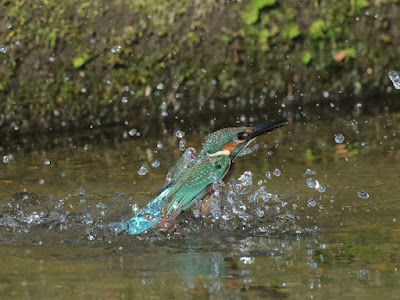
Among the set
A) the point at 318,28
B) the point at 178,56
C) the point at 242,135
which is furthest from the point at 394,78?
the point at 242,135

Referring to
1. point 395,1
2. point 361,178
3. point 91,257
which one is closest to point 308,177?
point 361,178

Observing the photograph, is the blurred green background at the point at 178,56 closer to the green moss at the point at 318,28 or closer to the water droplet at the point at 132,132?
the green moss at the point at 318,28

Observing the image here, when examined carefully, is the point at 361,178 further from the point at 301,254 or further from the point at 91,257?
the point at 91,257

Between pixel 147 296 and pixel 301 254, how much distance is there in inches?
37.8

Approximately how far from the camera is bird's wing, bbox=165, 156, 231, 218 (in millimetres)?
4773

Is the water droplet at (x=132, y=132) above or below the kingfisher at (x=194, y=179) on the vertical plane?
above

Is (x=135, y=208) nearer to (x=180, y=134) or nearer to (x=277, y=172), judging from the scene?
(x=277, y=172)

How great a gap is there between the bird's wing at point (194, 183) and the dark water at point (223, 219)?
0.42ft


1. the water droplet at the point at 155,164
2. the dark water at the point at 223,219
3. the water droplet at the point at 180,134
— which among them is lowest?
the dark water at the point at 223,219

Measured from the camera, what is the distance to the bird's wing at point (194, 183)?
4773 millimetres

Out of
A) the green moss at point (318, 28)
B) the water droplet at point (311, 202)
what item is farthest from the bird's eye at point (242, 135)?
the green moss at point (318, 28)

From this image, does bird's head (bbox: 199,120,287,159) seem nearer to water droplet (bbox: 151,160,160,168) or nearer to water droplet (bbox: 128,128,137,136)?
water droplet (bbox: 151,160,160,168)

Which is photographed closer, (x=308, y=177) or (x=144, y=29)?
(x=308, y=177)

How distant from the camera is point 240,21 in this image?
803 centimetres
